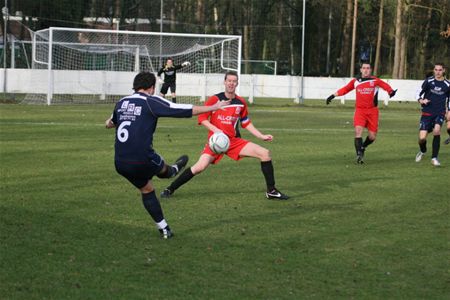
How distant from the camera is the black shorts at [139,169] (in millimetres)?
8055

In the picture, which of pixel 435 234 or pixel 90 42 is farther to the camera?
pixel 90 42

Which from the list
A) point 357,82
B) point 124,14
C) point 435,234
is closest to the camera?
point 435,234

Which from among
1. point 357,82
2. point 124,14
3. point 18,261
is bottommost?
point 18,261

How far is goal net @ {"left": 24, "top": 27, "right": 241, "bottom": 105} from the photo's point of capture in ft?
112

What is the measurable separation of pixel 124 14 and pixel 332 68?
32119 millimetres

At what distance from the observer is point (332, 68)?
72.0 meters

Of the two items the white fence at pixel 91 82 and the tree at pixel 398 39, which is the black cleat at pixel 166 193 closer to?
the white fence at pixel 91 82

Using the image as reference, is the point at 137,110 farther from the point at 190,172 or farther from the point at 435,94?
the point at 435,94

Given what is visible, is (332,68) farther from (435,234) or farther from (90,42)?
(435,234)

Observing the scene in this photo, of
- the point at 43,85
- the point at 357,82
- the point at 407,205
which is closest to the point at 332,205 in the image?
the point at 407,205

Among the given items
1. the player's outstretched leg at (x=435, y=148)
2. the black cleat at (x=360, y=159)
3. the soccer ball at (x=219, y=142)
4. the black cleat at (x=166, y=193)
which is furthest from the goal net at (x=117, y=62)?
the soccer ball at (x=219, y=142)

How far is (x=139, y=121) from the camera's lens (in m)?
8.00

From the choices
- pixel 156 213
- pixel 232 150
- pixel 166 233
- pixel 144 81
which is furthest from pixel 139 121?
pixel 232 150

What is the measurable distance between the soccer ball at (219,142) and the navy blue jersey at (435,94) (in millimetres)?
6537
